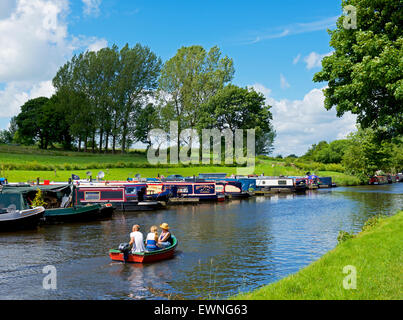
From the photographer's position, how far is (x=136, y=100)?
87.1 meters

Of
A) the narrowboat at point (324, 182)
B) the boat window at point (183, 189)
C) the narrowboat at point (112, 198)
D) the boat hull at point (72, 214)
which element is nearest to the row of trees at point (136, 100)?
the narrowboat at point (324, 182)

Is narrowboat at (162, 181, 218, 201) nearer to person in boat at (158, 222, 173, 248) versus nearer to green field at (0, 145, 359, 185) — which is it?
green field at (0, 145, 359, 185)

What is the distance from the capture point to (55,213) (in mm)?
29750

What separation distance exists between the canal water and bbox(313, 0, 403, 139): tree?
26.6 feet

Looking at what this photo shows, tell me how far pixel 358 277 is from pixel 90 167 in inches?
2093

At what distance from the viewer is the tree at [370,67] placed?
876 inches

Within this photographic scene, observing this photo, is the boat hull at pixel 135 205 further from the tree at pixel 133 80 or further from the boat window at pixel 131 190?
the tree at pixel 133 80

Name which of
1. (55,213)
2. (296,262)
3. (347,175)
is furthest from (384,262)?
(347,175)

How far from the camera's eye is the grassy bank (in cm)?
948

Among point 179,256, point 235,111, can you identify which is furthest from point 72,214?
point 235,111

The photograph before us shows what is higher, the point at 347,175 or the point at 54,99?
the point at 54,99

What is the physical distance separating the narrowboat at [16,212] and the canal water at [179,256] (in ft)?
2.77

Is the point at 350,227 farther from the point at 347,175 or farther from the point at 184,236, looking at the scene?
the point at 347,175
